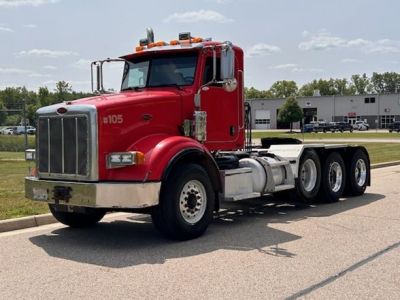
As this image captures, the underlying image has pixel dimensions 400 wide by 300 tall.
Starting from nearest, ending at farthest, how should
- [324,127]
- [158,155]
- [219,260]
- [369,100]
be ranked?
[219,260]
[158,155]
[324,127]
[369,100]

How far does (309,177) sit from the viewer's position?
452 inches

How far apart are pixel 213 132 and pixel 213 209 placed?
4.86ft

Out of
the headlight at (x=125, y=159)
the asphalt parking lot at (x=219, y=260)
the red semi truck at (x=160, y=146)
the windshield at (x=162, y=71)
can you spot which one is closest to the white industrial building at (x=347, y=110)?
the red semi truck at (x=160, y=146)

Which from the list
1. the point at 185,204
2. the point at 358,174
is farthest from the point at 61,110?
the point at 358,174

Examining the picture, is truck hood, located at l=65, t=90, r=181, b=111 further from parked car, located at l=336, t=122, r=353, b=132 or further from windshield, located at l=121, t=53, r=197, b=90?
parked car, located at l=336, t=122, r=353, b=132

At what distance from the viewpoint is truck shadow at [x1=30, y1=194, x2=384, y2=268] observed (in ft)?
22.9

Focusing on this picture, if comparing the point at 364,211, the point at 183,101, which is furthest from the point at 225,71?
the point at 364,211

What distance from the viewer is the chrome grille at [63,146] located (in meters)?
7.41

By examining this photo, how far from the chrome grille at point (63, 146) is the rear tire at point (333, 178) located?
5900 mm

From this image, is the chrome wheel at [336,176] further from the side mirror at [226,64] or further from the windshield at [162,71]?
the windshield at [162,71]

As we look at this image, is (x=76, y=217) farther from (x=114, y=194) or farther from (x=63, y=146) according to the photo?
(x=114, y=194)

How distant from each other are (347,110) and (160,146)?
99.8 m

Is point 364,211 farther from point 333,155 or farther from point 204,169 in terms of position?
point 204,169

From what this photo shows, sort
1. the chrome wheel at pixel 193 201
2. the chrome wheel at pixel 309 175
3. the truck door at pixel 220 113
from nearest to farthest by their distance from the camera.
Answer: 1. the chrome wheel at pixel 193 201
2. the truck door at pixel 220 113
3. the chrome wheel at pixel 309 175
